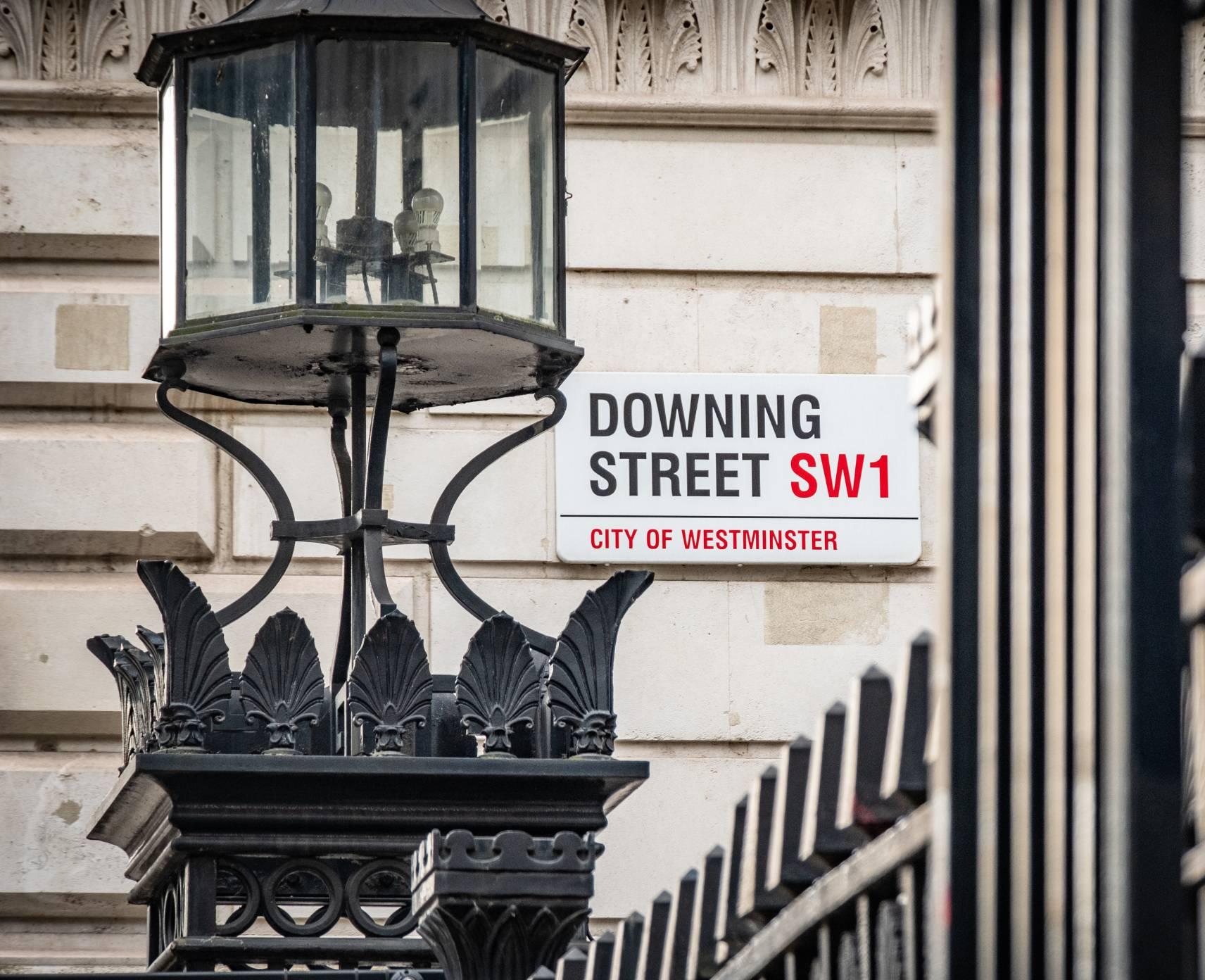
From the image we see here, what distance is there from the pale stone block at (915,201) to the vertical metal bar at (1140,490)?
5.43 metres

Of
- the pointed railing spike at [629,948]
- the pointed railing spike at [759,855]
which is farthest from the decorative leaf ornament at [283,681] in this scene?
the pointed railing spike at [759,855]

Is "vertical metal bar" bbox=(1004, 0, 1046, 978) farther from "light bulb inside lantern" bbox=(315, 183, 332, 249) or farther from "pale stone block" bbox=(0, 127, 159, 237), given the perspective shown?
"pale stone block" bbox=(0, 127, 159, 237)

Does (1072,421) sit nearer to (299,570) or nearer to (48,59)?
(299,570)

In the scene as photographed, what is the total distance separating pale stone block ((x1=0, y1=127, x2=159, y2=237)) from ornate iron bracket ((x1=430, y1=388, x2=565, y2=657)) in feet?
8.86

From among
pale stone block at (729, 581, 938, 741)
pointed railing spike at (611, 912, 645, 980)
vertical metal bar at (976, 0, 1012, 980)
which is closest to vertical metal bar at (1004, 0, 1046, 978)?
vertical metal bar at (976, 0, 1012, 980)

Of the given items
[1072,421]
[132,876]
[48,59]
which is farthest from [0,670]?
[1072,421]

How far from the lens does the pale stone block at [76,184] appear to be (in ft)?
22.0

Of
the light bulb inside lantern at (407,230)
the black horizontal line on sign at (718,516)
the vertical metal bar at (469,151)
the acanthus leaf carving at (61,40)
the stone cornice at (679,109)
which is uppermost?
the acanthus leaf carving at (61,40)

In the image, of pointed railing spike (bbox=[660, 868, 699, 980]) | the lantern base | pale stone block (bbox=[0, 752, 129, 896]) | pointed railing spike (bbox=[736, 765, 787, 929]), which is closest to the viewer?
pointed railing spike (bbox=[736, 765, 787, 929])

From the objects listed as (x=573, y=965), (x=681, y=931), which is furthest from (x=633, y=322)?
(x=681, y=931)

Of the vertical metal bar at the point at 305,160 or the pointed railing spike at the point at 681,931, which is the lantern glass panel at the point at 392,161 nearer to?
the vertical metal bar at the point at 305,160

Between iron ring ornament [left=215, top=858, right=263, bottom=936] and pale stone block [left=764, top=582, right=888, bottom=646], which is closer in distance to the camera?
iron ring ornament [left=215, top=858, right=263, bottom=936]

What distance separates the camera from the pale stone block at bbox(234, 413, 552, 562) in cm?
665

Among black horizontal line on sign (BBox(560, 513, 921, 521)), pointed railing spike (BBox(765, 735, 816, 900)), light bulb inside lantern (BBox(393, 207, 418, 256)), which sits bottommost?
pointed railing spike (BBox(765, 735, 816, 900))
